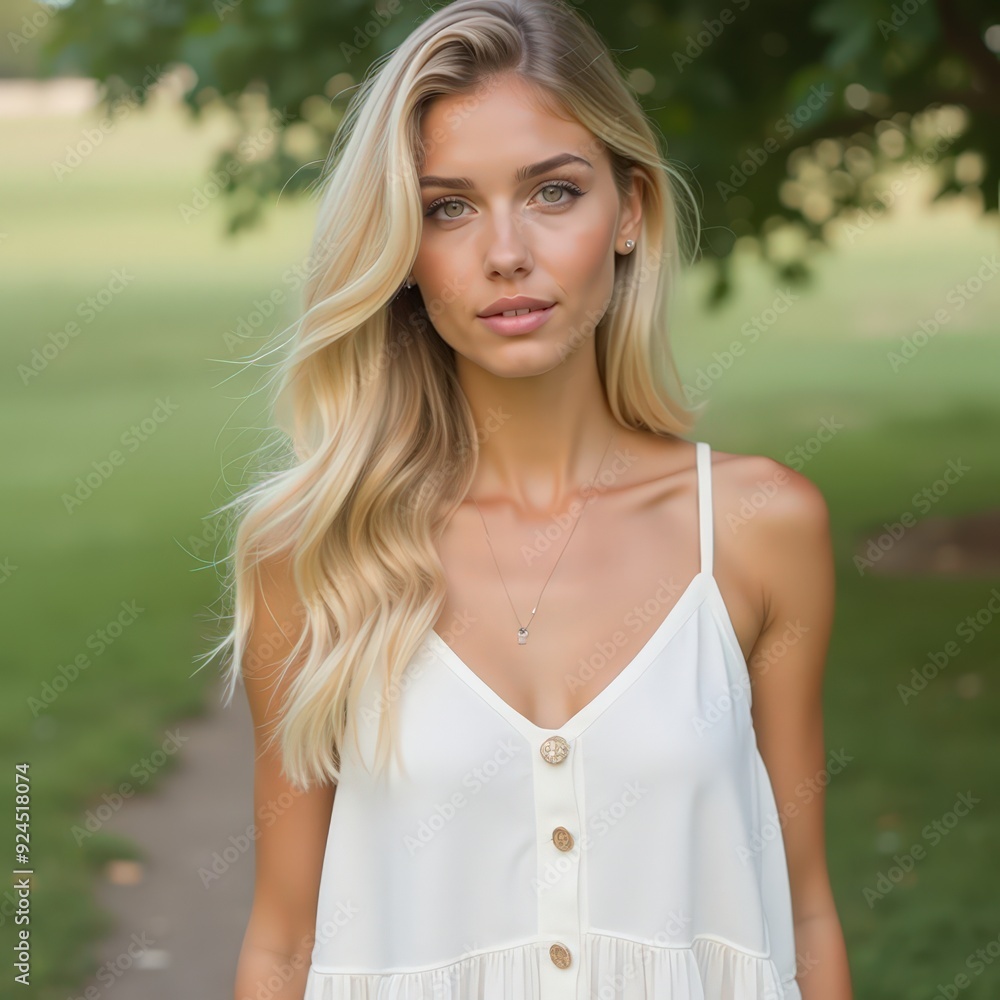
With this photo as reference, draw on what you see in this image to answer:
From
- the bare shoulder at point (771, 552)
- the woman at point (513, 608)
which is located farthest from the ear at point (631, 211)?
the bare shoulder at point (771, 552)

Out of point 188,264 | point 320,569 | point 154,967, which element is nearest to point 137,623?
point 154,967

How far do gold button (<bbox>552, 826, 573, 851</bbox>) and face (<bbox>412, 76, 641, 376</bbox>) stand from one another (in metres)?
0.74

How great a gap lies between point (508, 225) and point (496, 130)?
0.17 m

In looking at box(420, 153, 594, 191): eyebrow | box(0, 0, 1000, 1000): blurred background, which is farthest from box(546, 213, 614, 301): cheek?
box(0, 0, 1000, 1000): blurred background

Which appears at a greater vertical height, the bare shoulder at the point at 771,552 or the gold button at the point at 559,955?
the bare shoulder at the point at 771,552

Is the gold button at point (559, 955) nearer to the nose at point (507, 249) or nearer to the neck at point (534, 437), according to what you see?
the neck at point (534, 437)

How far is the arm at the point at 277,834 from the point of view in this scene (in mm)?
2346

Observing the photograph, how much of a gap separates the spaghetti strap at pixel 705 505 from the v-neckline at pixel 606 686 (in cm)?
3

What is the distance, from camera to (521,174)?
2240 mm

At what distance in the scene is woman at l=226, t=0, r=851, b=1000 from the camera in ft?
7.24

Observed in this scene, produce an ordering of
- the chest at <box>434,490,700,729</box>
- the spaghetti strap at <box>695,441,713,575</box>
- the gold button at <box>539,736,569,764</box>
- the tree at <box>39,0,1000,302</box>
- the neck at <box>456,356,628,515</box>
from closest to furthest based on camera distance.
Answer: the gold button at <box>539,736,569,764</box>
the chest at <box>434,490,700,729</box>
the spaghetti strap at <box>695,441,713,575</box>
the neck at <box>456,356,628,515</box>
the tree at <box>39,0,1000,302</box>

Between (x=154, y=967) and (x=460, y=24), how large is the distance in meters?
3.98

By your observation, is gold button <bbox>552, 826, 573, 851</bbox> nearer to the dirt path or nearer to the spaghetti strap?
the spaghetti strap

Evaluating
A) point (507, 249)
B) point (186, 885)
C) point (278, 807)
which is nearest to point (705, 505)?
point (507, 249)
